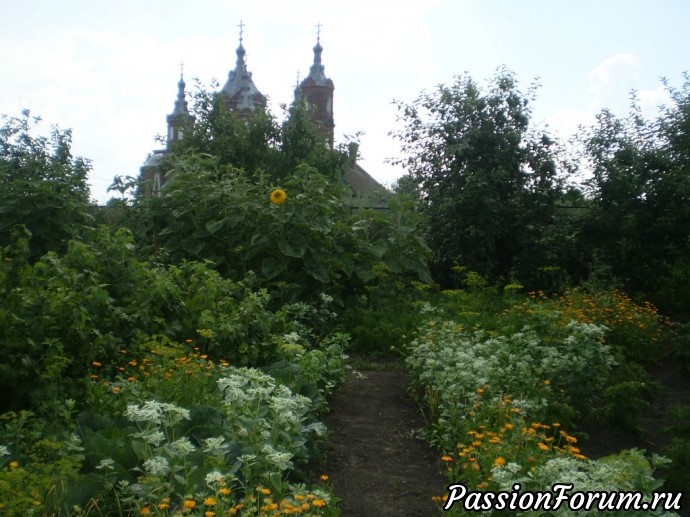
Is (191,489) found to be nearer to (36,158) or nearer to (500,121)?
(36,158)

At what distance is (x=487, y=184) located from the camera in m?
9.97

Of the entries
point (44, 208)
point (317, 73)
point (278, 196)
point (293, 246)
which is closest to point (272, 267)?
point (293, 246)

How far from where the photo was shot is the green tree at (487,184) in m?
10.0

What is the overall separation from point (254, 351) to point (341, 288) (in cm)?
287

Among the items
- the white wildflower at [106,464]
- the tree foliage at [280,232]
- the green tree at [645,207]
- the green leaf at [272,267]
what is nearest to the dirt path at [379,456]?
the white wildflower at [106,464]

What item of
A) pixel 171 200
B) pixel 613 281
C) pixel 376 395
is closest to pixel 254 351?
pixel 376 395

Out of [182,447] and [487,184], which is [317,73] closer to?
[487,184]

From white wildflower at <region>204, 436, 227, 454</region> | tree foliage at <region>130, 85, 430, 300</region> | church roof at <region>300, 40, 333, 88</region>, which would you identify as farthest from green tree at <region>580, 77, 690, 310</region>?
church roof at <region>300, 40, 333, 88</region>

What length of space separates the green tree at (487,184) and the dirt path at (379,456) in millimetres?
4413

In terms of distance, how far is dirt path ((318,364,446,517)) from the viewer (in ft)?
12.7

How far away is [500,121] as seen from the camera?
34.5 ft

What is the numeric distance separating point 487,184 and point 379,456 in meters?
6.04

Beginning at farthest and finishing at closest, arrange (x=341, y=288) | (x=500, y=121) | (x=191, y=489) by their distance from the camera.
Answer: (x=500, y=121), (x=341, y=288), (x=191, y=489)

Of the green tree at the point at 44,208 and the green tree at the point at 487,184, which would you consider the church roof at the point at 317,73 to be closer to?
the green tree at the point at 487,184
